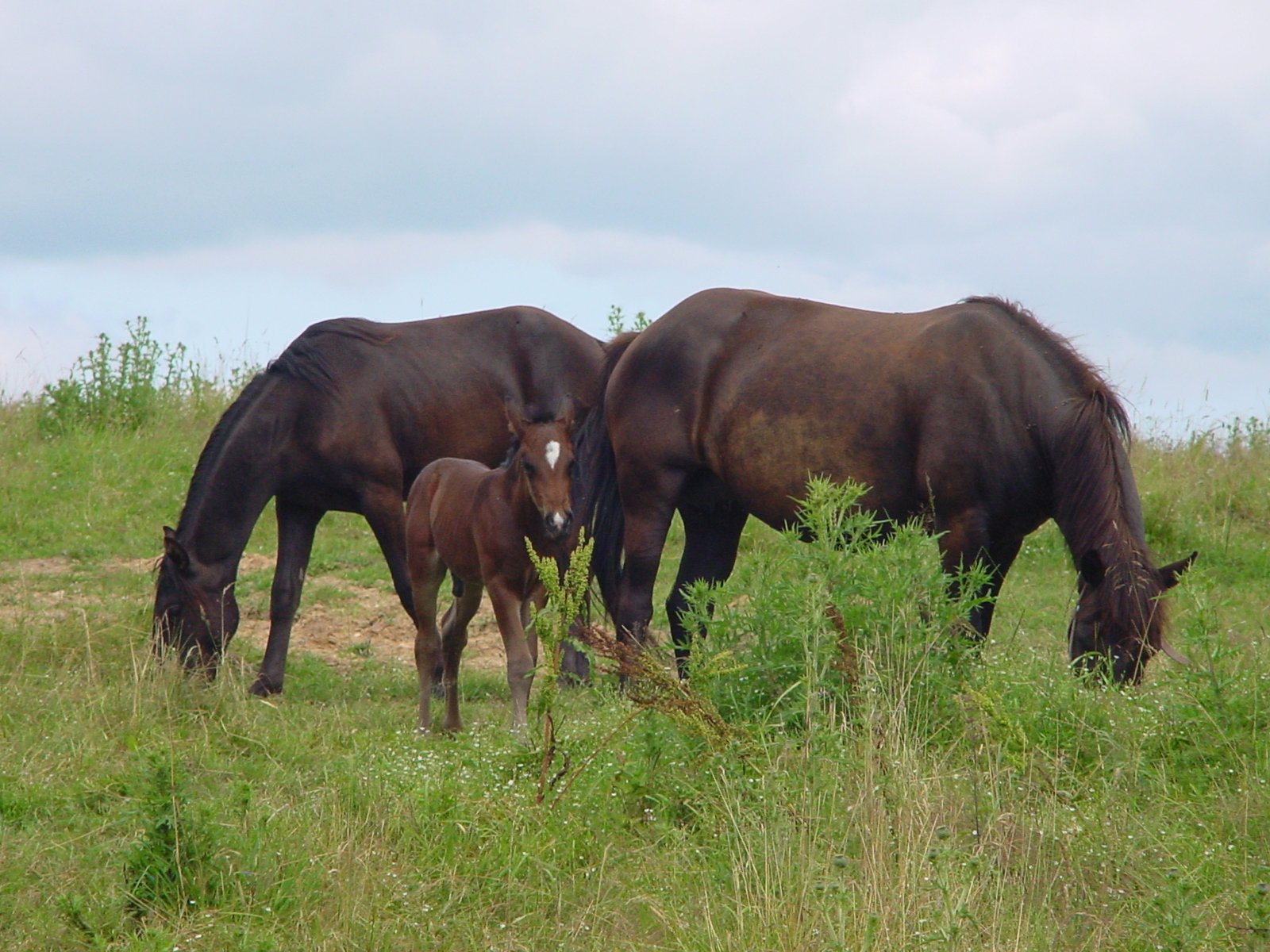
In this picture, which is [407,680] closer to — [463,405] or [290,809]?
[463,405]

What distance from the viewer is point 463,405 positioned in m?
9.55

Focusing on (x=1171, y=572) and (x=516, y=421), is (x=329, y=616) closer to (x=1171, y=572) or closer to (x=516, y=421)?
(x=516, y=421)

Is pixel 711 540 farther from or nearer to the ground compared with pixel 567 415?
nearer to the ground

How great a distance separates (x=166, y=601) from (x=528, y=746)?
13.1 ft

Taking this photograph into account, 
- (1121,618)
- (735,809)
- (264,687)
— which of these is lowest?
(264,687)

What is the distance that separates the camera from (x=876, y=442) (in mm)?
6891

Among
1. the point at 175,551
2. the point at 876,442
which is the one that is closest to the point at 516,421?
the point at 876,442

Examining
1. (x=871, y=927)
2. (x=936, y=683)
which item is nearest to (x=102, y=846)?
(x=871, y=927)

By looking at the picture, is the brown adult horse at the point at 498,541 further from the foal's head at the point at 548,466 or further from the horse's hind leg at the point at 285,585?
the horse's hind leg at the point at 285,585

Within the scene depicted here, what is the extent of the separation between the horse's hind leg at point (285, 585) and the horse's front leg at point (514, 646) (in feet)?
6.17

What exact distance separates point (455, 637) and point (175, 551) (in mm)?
1839

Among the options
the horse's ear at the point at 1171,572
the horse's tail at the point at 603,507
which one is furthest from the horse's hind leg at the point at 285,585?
the horse's ear at the point at 1171,572

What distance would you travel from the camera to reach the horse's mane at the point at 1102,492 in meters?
5.77

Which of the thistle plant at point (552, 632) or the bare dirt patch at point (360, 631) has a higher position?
the thistle plant at point (552, 632)
